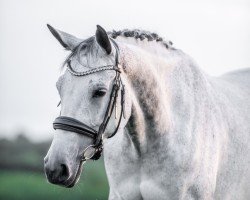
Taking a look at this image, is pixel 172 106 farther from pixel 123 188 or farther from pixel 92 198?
pixel 92 198

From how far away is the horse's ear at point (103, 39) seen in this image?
4.75 metres

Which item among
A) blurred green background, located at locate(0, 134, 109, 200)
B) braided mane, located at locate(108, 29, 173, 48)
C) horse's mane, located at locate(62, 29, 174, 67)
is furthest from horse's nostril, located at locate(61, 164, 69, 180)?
blurred green background, located at locate(0, 134, 109, 200)

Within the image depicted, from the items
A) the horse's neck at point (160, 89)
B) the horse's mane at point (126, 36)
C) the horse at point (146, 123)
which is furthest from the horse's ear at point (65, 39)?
the horse's neck at point (160, 89)

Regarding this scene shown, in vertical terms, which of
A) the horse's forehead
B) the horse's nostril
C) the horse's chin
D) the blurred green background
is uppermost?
the horse's forehead

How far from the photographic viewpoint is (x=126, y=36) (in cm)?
547

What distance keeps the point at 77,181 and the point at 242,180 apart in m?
2.05

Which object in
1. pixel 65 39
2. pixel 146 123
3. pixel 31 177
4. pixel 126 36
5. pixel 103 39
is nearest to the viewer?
pixel 103 39

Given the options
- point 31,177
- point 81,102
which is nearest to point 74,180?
Result: point 81,102

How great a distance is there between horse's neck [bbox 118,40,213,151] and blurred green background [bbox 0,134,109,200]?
413cm

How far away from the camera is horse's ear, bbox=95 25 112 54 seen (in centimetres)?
475

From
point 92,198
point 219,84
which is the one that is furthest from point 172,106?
point 92,198

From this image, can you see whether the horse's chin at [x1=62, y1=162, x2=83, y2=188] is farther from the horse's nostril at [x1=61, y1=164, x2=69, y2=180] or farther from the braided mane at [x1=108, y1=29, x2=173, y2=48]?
the braided mane at [x1=108, y1=29, x2=173, y2=48]

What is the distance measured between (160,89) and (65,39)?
89 centimetres

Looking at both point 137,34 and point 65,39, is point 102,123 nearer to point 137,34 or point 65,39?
point 65,39
